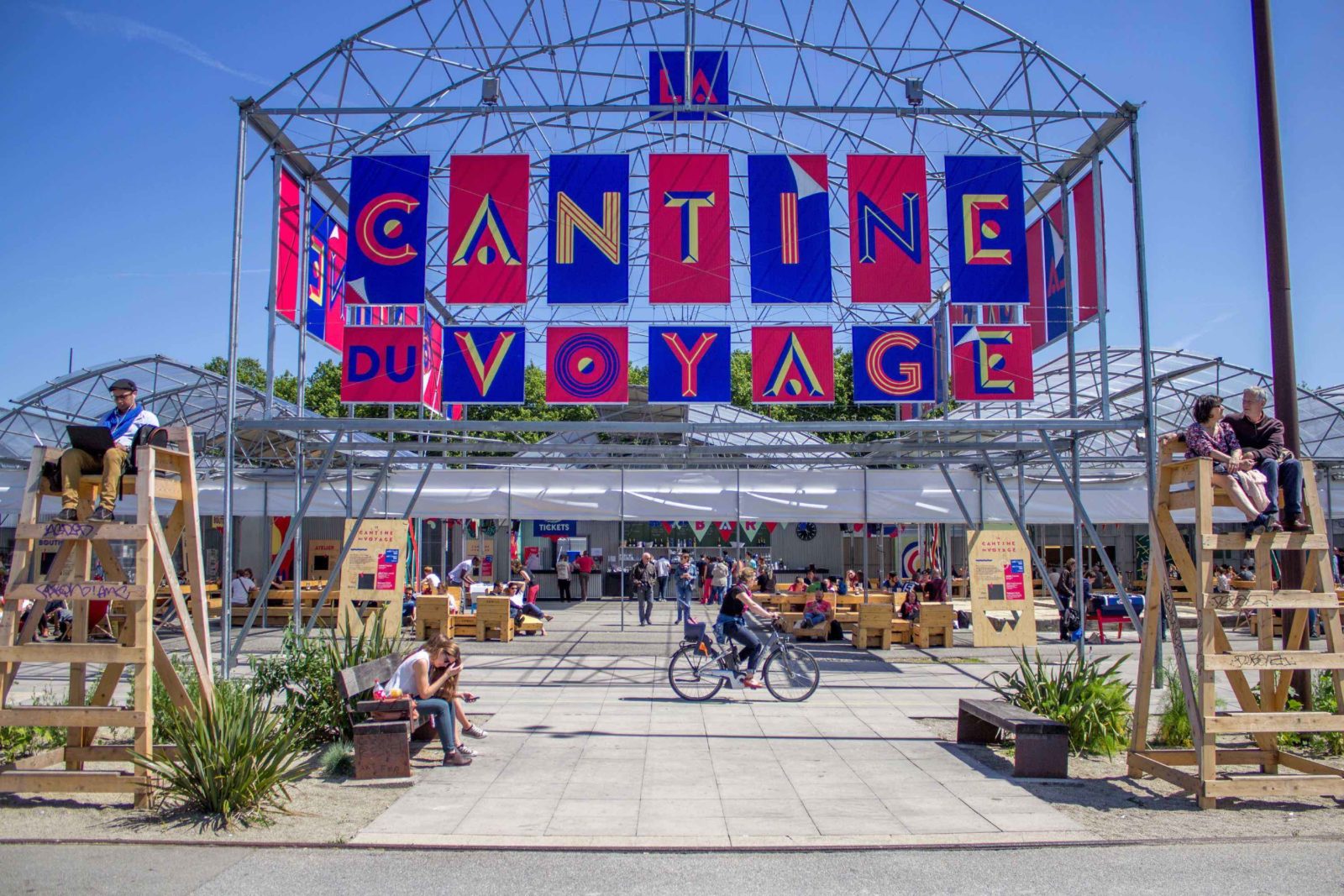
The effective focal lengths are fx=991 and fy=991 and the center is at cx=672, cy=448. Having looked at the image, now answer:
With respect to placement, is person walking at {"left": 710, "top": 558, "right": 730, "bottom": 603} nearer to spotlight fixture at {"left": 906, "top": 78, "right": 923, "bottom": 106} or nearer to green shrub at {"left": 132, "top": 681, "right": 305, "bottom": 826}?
spotlight fixture at {"left": 906, "top": 78, "right": 923, "bottom": 106}

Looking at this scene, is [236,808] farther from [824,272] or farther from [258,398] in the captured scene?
[258,398]

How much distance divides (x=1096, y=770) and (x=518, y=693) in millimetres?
7084

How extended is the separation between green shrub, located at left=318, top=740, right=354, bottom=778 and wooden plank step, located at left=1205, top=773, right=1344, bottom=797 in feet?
22.4

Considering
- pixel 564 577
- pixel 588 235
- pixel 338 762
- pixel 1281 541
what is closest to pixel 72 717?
pixel 338 762

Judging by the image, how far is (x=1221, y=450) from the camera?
801cm

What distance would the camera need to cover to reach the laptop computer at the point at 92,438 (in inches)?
301

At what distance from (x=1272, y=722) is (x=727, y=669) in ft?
21.1

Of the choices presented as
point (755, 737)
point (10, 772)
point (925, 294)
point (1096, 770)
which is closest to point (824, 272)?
point (925, 294)

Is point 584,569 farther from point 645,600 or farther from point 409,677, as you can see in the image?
point 409,677

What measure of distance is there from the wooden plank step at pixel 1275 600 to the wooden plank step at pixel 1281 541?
1.21ft

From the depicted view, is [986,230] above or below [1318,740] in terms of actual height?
above

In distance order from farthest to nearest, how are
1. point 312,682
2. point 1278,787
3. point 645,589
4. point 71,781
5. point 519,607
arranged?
point 645,589 < point 519,607 < point 312,682 < point 1278,787 < point 71,781

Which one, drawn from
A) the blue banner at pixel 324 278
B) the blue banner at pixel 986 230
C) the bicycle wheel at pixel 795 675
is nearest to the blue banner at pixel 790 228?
the blue banner at pixel 986 230

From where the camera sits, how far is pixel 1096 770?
28.5 ft
